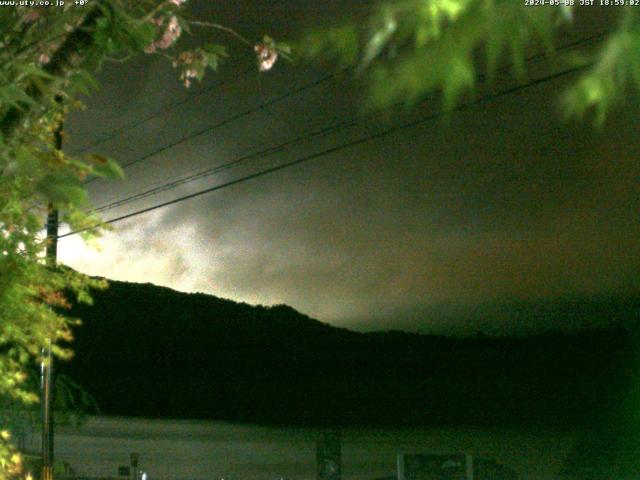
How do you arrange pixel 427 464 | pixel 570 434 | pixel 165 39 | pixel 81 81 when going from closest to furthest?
1. pixel 81 81
2. pixel 165 39
3. pixel 427 464
4. pixel 570 434

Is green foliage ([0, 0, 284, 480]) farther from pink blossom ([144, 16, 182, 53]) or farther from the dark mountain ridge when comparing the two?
the dark mountain ridge

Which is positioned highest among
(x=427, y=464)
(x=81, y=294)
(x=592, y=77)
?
(x=81, y=294)

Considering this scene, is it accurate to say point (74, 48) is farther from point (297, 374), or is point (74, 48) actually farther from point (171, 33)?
point (297, 374)

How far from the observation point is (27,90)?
5.74 metres

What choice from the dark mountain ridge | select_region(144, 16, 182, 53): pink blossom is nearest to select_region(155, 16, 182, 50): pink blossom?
select_region(144, 16, 182, 53): pink blossom

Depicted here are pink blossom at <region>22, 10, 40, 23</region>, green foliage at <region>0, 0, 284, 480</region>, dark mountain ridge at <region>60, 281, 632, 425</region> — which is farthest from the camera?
dark mountain ridge at <region>60, 281, 632, 425</region>

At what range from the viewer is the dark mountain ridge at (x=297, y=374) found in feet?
295

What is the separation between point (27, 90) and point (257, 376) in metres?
113

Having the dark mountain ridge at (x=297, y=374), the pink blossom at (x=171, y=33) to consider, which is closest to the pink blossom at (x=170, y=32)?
the pink blossom at (x=171, y=33)

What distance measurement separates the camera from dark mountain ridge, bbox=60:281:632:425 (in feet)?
295

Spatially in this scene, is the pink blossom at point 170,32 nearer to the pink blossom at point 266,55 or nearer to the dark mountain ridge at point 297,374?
the pink blossom at point 266,55

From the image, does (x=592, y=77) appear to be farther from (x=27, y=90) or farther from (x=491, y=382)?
(x=491, y=382)

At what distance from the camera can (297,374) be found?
116 meters

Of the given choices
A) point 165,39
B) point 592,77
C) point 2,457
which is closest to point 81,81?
point 165,39
